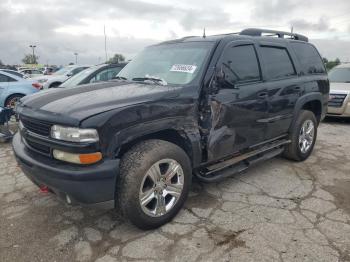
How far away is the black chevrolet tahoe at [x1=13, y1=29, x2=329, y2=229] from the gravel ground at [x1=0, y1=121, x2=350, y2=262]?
0.97 ft

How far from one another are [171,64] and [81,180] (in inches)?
71.9

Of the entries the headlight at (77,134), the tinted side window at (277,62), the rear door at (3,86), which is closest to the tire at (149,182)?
the headlight at (77,134)

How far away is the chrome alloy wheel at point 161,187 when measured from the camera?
3.05 meters

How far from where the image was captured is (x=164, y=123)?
3.11 meters

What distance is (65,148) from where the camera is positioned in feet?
8.92

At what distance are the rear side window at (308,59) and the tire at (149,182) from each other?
2.85 meters

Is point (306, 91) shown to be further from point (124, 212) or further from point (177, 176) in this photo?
point (124, 212)

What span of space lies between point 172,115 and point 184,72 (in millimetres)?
680

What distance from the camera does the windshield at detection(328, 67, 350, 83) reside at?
931 centimetres

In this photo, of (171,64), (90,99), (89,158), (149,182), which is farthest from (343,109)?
(89,158)

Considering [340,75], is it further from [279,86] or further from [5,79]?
[5,79]

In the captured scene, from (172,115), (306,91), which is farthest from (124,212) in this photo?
(306,91)

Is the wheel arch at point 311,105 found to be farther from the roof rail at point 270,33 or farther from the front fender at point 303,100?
the roof rail at point 270,33

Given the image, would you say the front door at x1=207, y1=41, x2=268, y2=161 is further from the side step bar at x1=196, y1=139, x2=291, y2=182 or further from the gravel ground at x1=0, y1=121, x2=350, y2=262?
the gravel ground at x1=0, y1=121, x2=350, y2=262
